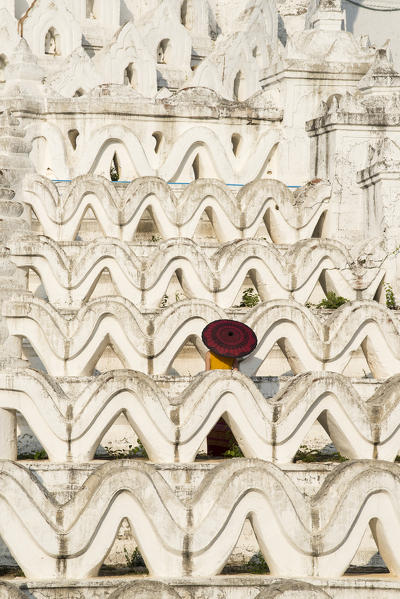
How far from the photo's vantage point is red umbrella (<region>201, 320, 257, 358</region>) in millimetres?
16141

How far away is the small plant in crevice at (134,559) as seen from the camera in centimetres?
1514

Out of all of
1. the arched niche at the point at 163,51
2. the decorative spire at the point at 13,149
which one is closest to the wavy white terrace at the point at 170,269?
the decorative spire at the point at 13,149

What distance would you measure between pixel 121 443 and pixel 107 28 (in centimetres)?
1749

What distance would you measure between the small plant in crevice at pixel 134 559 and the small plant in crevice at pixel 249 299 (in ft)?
14.9

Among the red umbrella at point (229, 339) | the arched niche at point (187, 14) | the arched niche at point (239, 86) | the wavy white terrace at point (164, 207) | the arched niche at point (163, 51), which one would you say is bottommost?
the red umbrella at point (229, 339)

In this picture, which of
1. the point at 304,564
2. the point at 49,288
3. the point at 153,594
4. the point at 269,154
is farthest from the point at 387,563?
the point at 269,154

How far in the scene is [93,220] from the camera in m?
20.3

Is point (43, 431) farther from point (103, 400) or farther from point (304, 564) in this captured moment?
point (304, 564)

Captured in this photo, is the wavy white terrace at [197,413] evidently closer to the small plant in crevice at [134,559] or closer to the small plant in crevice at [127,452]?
the small plant in crevice at [127,452]

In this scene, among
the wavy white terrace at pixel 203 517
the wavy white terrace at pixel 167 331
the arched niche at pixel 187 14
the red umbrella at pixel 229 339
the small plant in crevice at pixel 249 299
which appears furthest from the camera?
the arched niche at pixel 187 14

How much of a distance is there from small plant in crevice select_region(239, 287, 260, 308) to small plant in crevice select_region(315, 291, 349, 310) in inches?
29.3

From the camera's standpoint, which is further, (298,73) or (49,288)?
(298,73)

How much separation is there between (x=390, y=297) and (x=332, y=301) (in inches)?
32.2

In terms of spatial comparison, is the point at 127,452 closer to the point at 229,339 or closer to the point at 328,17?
the point at 229,339
